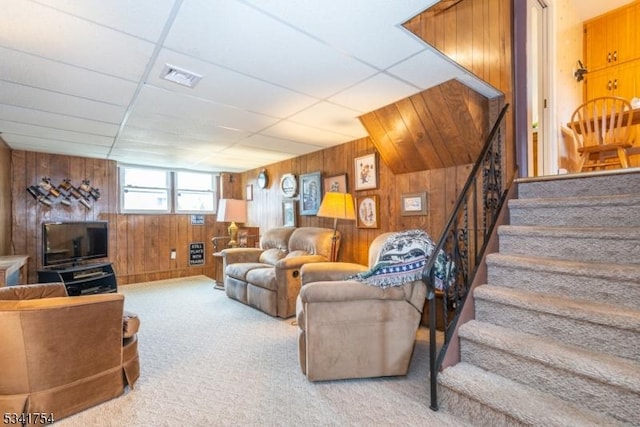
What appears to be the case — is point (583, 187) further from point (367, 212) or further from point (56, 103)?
point (56, 103)

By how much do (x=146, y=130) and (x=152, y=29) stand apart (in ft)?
6.68

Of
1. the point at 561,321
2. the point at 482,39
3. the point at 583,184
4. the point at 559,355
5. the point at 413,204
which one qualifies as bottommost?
the point at 559,355

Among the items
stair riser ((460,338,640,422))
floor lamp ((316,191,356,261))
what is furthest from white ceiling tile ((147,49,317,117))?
stair riser ((460,338,640,422))

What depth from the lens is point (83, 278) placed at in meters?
3.90

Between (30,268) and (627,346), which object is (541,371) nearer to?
(627,346)

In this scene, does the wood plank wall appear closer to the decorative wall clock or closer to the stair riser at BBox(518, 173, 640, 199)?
the stair riser at BBox(518, 173, 640, 199)

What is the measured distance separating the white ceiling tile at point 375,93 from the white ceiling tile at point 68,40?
1408 millimetres

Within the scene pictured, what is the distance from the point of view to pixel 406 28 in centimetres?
167

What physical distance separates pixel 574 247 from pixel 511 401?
1024 mm

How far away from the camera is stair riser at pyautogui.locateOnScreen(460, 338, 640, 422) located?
4.25ft

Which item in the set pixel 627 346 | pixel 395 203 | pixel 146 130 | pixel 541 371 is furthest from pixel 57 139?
pixel 627 346

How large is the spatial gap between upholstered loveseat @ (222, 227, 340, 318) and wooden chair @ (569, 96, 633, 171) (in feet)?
8.98

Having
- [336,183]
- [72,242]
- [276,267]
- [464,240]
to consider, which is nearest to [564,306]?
[464,240]

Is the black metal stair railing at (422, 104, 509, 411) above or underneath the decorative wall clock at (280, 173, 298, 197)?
underneath
